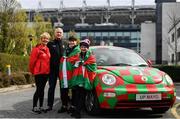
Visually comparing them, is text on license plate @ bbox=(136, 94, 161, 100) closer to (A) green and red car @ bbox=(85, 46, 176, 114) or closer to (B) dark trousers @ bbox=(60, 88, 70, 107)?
(A) green and red car @ bbox=(85, 46, 176, 114)

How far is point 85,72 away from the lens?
9.53 metres

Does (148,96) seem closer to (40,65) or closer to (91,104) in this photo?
(91,104)

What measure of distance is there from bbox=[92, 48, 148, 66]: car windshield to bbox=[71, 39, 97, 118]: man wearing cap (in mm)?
737

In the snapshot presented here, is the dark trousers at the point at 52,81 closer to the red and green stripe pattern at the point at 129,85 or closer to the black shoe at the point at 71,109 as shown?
the black shoe at the point at 71,109

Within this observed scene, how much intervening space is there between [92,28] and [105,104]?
106991 millimetres

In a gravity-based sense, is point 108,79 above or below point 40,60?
below

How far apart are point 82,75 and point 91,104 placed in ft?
2.08

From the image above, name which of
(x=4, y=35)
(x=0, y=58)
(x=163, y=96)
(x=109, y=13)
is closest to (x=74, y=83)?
(x=163, y=96)

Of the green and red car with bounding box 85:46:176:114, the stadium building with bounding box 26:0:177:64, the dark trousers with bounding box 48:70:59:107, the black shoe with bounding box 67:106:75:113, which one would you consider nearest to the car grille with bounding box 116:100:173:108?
the green and red car with bounding box 85:46:176:114

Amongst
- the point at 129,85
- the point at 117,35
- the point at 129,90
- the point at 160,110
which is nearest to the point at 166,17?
the point at 117,35

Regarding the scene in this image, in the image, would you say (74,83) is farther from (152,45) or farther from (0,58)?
(152,45)

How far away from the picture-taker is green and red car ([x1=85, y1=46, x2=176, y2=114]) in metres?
9.17

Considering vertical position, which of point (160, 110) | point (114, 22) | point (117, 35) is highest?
point (160, 110)

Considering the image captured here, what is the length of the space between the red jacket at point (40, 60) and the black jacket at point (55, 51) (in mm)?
115
